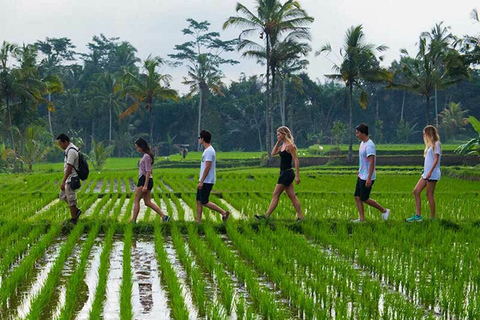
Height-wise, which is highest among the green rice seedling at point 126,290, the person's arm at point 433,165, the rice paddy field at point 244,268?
the person's arm at point 433,165

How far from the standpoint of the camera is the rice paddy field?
181 inches

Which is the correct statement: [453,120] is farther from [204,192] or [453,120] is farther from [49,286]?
[49,286]

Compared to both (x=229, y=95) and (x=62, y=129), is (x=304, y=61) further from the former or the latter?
(x=62, y=129)

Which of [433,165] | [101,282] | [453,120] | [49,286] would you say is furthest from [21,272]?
[453,120]

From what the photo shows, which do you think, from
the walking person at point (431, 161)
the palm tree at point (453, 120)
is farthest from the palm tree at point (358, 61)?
the walking person at point (431, 161)

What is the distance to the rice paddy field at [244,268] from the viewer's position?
15.1 ft

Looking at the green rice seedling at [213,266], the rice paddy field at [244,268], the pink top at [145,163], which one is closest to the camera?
the rice paddy field at [244,268]

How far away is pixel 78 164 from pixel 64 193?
0.47 m

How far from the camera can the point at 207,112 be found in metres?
52.3

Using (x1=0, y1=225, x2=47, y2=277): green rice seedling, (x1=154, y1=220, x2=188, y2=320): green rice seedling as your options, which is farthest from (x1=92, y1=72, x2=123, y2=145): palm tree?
(x1=154, y1=220, x2=188, y2=320): green rice seedling

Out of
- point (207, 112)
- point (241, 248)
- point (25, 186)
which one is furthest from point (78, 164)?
point (207, 112)

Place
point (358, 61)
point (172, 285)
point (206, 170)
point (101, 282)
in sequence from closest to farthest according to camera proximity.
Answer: point (172, 285)
point (101, 282)
point (206, 170)
point (358, 61)

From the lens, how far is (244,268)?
5.78m

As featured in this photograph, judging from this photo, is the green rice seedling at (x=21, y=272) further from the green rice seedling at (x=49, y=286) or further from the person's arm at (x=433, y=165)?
the person's arm at (x=433, y=165)
